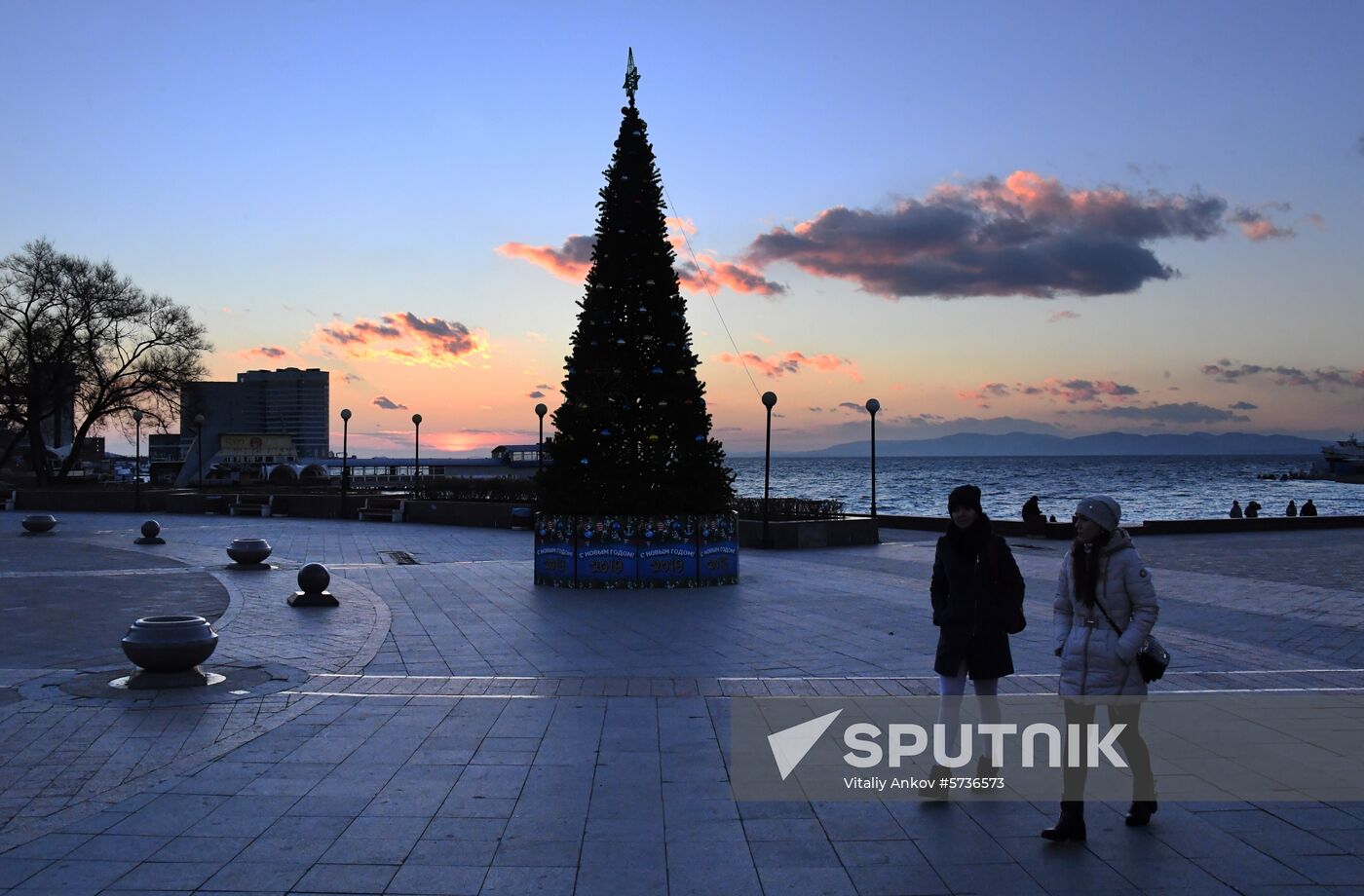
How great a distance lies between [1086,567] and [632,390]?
11.3m

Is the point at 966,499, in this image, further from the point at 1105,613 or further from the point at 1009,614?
the point at 1105,613

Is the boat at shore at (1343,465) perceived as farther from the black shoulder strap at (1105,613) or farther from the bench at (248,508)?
the black shoulder strap at (1105,613)

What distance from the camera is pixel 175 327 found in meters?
51.2

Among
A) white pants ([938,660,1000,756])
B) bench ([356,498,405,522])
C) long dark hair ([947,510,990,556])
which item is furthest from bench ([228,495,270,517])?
long dark hair ([947,510,990,556])

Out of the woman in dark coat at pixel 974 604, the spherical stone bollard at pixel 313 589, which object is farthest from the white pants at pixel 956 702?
the spherical stone bollard at pixel 313 589

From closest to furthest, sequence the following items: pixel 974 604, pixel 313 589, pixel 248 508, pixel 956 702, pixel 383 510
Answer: pixel 974 604
pixel 956 702
pixel 313 589
pixel 383 510
pixel 248 508

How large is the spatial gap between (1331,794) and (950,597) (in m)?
2.27

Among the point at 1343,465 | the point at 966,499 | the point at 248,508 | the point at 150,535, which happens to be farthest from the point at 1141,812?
the point at 1343,465

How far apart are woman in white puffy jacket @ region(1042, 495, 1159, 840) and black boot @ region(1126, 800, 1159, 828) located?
0.37 metres

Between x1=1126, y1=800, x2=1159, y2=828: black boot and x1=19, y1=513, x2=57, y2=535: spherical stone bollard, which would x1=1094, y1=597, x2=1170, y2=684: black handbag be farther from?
x1=19, y1=513, x2=57, y2=535: spherical stone bollard

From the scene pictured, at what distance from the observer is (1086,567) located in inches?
195

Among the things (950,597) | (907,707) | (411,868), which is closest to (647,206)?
(907,707)

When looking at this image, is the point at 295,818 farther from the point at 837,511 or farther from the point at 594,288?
the point at 837,511

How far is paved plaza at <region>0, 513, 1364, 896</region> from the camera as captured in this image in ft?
15.0
